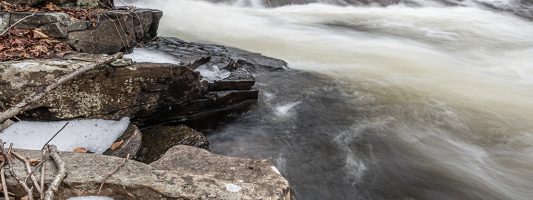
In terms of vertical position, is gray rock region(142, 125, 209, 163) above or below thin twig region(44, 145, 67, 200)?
below

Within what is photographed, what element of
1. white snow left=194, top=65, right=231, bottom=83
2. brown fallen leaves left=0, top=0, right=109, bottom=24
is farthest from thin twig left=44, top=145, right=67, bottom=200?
white snow left=194, top=65, right=231, bottom=83

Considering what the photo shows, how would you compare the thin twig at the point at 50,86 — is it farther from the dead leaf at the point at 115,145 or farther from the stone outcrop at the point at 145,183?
the dead leaf at the point at 115,145

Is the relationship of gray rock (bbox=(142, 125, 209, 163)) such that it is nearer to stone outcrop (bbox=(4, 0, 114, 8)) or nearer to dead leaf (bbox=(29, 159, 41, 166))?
dead leaf (bbox=(29, 159, 41, 166))

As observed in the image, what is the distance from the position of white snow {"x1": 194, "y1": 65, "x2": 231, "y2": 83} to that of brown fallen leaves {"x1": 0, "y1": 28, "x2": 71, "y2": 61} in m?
2.10

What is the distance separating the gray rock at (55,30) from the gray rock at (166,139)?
5.85 ft

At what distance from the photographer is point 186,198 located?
113 inches

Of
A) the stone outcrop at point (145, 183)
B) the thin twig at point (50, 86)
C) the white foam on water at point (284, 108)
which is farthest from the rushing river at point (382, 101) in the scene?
the stone outcrop at point (145, 183)

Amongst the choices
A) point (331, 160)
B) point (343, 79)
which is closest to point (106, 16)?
point (331, 160)

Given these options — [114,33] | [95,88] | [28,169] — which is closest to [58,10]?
[114,33]

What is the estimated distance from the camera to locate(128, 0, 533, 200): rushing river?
19.7ft

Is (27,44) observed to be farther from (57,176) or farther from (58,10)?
(57,176)

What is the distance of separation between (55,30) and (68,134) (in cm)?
181

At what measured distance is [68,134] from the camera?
15.8 ft

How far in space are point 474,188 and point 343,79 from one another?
3.96 m
